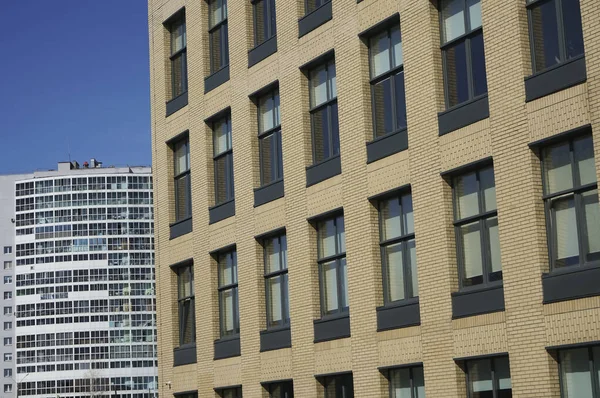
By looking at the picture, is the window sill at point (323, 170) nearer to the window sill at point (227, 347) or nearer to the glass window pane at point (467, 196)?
the glass window pane at point (467, 196)

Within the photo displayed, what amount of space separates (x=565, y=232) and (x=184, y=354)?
18981mm

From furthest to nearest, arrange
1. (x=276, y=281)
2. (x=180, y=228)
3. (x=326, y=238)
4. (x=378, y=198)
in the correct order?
(x=180, y=228) → (x=276, y=281) → (x=326, y=238) → (x=378, y=198)

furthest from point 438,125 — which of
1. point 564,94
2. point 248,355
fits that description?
point 248,355

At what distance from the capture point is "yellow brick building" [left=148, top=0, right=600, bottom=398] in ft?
73.3

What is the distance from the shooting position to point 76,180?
7323 inches

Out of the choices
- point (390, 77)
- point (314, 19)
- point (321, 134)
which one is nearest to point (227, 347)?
point (321, 134)

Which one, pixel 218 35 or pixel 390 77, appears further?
pixel 218 35

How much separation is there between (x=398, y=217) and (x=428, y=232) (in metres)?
1.85

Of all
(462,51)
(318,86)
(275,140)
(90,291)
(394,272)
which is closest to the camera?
(462,51)

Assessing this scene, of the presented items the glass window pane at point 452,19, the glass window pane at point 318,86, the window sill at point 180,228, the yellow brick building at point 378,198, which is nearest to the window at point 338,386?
the yellow brick building at point 378,198

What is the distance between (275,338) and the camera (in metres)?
32.3

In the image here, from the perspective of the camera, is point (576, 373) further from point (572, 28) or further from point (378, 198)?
point (378, 198)

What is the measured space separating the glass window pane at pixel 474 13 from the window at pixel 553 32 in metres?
1.63

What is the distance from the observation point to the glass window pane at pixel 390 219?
2742 centimetres
